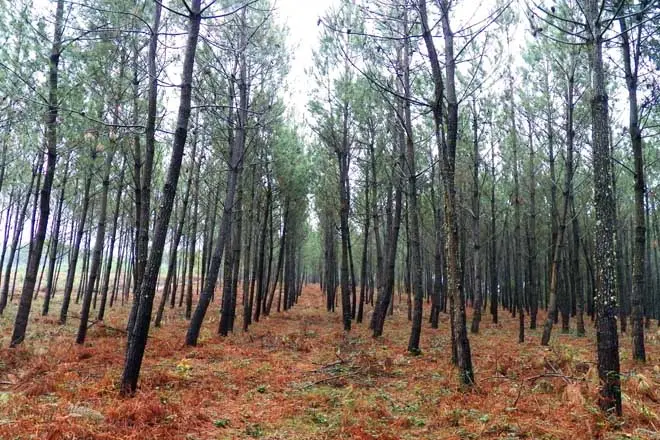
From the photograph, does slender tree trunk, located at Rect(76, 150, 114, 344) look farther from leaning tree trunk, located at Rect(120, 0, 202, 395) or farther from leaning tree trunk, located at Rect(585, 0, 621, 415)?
leaning tree trunk, located at Rect(585, 0, 621, 415)

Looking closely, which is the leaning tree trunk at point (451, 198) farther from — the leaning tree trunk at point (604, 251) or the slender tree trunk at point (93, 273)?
the slender tree trunk at point (93, 273)

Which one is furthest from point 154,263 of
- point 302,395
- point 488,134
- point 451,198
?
point 488,134

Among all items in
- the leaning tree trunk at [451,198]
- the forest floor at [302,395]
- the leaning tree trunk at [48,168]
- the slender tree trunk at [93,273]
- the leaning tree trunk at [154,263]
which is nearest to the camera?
the forest floor at [302,395]

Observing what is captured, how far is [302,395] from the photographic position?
695 centimetres

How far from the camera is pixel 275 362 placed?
9.70 metres

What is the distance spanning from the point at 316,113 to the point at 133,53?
7170 millimetres

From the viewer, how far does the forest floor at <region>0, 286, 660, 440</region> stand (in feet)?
16.5

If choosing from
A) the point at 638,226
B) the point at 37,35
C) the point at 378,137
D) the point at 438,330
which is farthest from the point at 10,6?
the point at 438,330

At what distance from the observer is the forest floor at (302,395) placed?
5.02 m

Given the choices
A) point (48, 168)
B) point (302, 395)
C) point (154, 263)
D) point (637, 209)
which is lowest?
point (302, 395)

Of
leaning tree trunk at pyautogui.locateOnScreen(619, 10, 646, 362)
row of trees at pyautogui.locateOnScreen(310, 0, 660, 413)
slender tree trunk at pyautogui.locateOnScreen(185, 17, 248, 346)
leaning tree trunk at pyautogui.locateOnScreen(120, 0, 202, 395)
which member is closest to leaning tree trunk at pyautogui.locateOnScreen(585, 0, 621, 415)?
row of trees at pyautogui.locateOnScreen(310, 0, 660, 413)

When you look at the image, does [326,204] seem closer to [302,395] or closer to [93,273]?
[93,273]

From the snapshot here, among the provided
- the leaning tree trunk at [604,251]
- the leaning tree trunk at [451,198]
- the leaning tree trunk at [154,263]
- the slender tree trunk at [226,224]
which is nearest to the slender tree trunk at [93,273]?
the slender tree trunk at [226,224]

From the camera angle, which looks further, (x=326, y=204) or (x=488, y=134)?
(x=326, y=204)
